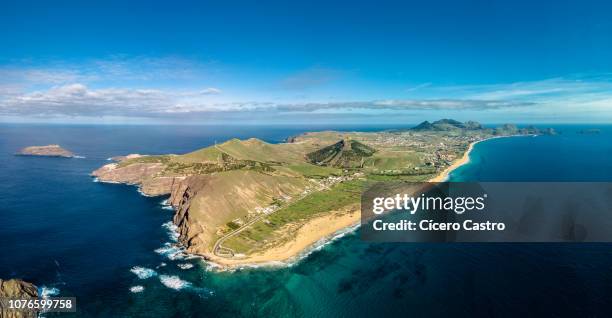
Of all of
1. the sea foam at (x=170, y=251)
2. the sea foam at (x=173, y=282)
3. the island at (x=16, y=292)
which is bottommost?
the sea foam at (x=173, y=282)

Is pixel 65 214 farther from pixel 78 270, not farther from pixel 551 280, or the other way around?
pixel 551 280

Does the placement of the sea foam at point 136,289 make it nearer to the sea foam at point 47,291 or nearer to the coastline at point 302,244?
the sea foam at point 47,291

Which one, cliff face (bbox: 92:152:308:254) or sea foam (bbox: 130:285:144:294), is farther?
cliff face (bbox: 92:152:308:254)

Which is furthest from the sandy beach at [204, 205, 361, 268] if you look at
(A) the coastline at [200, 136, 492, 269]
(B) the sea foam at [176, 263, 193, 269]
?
(B) the sea foam at [176, 263, 193, 269]

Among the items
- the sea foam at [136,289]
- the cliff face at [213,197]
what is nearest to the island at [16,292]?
the sea foam at [136,289]

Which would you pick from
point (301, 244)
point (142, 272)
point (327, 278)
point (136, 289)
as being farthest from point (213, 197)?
point (327, 278)

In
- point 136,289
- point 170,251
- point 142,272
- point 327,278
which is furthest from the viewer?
point 170,251

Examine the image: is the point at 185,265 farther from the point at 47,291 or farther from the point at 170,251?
the point at 47,291

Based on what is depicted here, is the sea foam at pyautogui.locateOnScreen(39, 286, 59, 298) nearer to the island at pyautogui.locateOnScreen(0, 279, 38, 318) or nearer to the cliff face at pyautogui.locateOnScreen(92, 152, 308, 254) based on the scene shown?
the island at pyautogui.locateOnScreen(0, 279, 38, 318)
